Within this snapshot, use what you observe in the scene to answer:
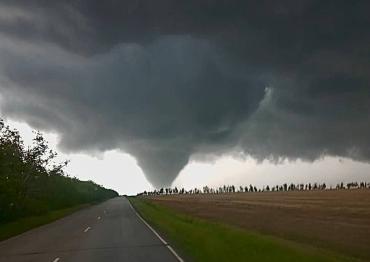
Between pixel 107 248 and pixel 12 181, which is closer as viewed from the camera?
pixel 107 248

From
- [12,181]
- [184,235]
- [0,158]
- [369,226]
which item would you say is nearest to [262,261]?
[184,235]

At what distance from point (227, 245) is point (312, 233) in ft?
44.5

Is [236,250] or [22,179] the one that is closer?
[236,250]

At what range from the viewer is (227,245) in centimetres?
2122

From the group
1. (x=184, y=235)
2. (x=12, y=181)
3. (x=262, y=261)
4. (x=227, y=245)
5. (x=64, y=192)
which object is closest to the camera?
(x=262, y=261)

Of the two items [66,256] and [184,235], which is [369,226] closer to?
[184,235]

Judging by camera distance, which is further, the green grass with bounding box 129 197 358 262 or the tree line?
the tree line

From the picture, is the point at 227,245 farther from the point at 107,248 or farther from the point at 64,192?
the point at 64,192

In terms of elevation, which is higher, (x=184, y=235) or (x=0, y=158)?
(x=0, y=158)

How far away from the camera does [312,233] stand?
3316 centimetres

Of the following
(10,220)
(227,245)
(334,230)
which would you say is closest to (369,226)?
(334,230)

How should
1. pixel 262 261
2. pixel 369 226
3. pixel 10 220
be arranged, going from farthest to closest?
pixel 10 220 < pixel 369 226 < pixel 262 261

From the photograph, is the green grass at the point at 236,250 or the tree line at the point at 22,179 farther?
the tree line at the point at 22,179

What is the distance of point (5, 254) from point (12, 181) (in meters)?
21.8
